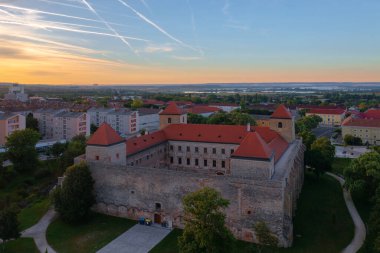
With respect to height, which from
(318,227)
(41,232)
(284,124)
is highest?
(284,124)

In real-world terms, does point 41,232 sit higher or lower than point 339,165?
lower

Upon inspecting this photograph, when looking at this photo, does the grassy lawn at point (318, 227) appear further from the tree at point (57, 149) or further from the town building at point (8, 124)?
the town building at point (8, 124)

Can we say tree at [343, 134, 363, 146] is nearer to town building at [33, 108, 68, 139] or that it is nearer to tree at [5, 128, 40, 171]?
tree at [5, 128, 40, 171]

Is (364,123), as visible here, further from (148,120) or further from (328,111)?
(148,120)

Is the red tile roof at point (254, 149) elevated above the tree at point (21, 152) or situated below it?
above

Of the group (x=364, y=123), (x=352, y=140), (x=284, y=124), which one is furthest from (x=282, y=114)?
(x=364, y=123)

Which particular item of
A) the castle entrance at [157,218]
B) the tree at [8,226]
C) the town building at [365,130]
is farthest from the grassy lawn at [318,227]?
the town building at [365,130]

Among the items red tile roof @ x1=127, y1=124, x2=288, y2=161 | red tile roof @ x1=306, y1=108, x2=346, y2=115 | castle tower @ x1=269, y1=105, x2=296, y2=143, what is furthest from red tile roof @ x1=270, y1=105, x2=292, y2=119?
red tile roof @ x1=306, y1=108, x2=346, y2=115
